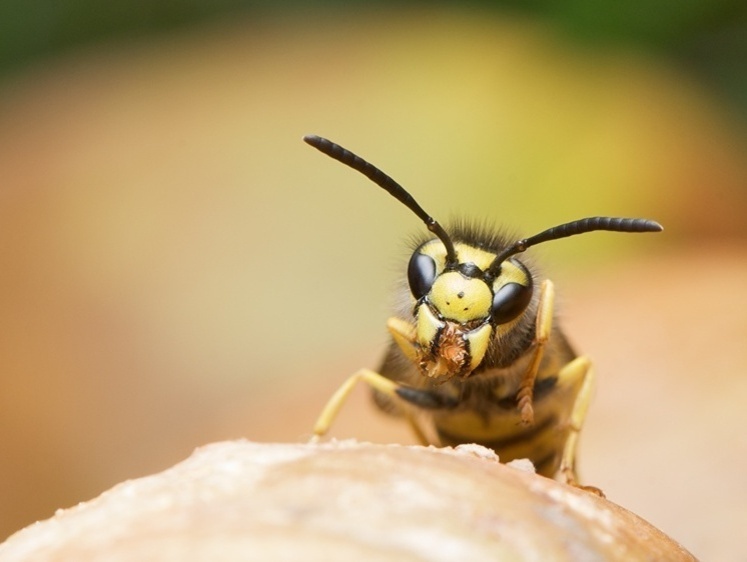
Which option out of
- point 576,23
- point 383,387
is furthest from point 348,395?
point 576,23

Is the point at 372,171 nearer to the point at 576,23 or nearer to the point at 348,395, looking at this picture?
the point at 348,395

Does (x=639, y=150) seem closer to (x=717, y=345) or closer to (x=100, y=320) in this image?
(x=717, y=345)

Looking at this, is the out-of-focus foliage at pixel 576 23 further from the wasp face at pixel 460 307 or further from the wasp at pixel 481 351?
the wasp face at pixel 460 307

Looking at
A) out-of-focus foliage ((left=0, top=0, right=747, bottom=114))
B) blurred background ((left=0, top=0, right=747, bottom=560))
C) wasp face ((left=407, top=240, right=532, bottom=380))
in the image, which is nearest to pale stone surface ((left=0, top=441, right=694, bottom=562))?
wasp face ((left=407, top=240, right=532, bottom=380))

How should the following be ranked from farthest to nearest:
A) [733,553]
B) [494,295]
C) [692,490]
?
[692,490], [733,553], [494,295]

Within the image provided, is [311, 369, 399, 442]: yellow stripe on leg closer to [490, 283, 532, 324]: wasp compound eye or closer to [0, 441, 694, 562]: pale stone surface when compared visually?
[490, 283, 532, 324]: wasp compound eye

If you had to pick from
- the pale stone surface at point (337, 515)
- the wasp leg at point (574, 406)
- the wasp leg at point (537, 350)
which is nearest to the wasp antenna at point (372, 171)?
the wasp leg at point (537, 350)

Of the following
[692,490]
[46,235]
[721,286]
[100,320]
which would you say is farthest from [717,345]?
[46,235]

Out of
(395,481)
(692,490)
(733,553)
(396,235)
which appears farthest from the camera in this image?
(396,235)
